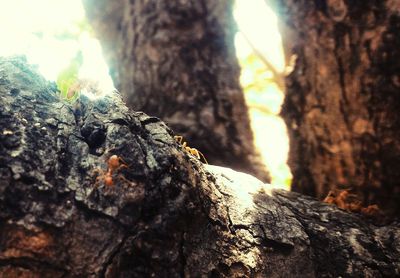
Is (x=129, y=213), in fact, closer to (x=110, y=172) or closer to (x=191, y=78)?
(x=110, y=172)

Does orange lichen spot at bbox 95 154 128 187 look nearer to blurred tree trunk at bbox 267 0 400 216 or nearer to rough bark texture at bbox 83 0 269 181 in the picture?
blurred tree trunk at bbox 267 0 400 216

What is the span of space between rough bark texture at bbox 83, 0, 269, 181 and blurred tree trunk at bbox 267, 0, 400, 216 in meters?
0.60

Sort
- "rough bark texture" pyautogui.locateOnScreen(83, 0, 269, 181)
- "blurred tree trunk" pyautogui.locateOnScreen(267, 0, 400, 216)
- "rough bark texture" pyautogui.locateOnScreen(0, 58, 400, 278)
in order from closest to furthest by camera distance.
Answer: "rough bark texture" pyautogui.locateOnScreen(0, 58, 400, 278) → "blurred tree trunk" pyautogui.locateOnScreen(267, 0, 400, 216) → "rough bark texture" pyautogui.locateOnScreen(83, 0, 269, 181)

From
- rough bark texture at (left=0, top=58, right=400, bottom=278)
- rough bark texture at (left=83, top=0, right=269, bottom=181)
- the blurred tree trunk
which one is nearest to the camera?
rough bark texture at (left=0, top=58, right=400, bottom=278)

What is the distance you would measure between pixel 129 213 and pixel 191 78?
1.66 meters

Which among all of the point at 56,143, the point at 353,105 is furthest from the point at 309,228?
the point at 56,143

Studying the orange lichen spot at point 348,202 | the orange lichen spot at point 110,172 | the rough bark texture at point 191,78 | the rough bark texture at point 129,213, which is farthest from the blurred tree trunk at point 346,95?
the orange lichen spot at point 110,172

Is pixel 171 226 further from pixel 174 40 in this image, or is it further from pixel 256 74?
pixel 256 74

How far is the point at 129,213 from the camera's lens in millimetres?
954

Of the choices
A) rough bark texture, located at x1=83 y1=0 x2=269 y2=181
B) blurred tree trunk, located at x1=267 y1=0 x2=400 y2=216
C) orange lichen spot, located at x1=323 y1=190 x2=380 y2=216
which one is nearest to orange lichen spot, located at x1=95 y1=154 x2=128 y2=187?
orange lichen spot, located at x1=323 y1=190 x2=380 y2=216

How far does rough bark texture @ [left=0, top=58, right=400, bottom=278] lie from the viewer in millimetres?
903

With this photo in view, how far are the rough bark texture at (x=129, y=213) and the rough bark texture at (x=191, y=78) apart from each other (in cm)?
118

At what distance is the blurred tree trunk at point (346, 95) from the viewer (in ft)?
5.06

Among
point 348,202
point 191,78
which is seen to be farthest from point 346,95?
point 191,78
